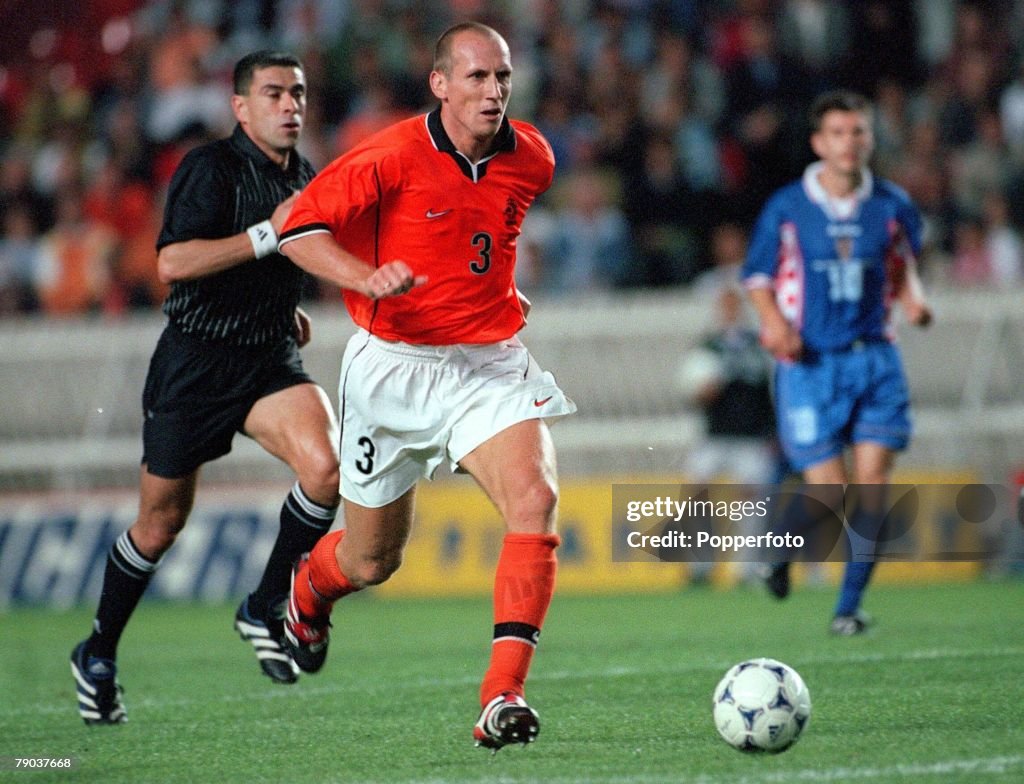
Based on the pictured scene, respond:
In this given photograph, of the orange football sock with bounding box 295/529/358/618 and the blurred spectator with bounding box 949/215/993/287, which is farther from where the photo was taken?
the blurred spectator with bounding box 949/215/993/287

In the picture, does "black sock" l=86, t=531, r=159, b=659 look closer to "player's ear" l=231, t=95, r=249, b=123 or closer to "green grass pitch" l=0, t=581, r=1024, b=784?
"green grass pitch" l=0, t=581, r=1024, b=784

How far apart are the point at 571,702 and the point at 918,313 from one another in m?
3.26

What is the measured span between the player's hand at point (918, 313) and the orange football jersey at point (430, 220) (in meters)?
3.47

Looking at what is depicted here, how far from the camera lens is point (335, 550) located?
6574 millimetres

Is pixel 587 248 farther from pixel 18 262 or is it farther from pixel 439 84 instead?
pixel 439 84

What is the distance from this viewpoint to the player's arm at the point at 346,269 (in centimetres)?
521

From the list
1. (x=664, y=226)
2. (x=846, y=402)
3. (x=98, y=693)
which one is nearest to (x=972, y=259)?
(x=664, y=226)

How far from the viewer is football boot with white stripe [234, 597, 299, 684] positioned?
23.5ft

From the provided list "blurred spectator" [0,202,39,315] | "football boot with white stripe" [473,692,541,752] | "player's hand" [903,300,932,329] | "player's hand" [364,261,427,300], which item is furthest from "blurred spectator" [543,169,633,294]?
"football boot with white stripe" [473,692,541,752]

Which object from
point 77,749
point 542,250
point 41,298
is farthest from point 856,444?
point 41,298

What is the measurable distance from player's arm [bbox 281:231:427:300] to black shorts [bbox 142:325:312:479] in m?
1.31

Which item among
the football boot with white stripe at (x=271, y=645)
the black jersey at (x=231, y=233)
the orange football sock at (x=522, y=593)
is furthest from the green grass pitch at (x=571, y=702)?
the black jersey at (x=231, y=233)

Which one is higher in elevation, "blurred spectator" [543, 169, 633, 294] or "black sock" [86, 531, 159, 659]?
"blurred spectator" [543, 169, 633, 294]

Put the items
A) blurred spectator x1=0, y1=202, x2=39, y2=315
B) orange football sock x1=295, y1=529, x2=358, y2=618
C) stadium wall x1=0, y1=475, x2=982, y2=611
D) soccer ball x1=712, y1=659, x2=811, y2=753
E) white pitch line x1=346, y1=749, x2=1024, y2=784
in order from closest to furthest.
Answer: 1. white pitch line x1=346, y1=749, x2=1024, y2=784
2. soccer ball x1=712, y1=659, x2=811, y2=753
3. orange football sock x1=295, y1=529, x2=358, y2=618
4. stadium wall x1=0, y1=475, x2=982, y2=611
5. blurred spectator x1=0, y1=202, x2=39, y2=315
